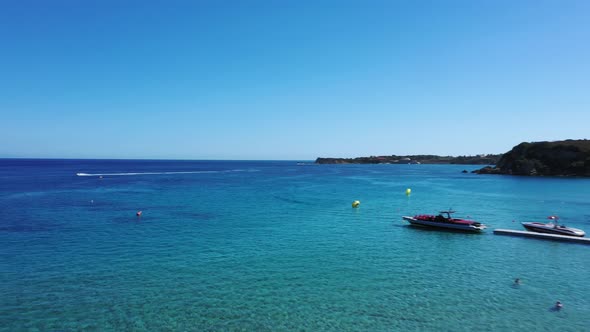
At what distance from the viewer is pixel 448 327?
19.0 meters

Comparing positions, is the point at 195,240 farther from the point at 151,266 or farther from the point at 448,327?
the point at 448,327

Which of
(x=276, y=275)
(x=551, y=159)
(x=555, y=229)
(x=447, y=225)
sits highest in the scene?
(x=551, y=159)

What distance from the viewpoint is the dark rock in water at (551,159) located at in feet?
447

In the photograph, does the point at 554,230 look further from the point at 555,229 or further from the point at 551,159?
the point at 551,159

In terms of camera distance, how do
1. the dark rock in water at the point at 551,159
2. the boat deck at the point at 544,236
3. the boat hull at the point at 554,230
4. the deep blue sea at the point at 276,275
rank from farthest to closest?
1. the dark rock in water at the point at 551,159
2. the boat hull at the point at 554,230
3. the boat deck at the point at 544,236
4. the deep blue sea at the point at 276,275

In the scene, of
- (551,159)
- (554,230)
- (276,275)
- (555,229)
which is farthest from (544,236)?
(551,159)

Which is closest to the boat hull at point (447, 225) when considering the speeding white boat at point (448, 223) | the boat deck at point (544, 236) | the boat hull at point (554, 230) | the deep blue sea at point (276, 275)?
the speeding white boat at point (448, 223)

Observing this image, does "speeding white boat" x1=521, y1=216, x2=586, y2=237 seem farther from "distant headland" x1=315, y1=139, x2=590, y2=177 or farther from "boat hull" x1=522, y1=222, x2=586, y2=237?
"distant headland" x1=315, y1=139, x2=590, y2=177

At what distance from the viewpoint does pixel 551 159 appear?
14312 centimetres

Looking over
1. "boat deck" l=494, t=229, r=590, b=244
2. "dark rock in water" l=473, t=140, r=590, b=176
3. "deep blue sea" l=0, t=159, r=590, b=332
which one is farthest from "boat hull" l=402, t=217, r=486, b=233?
"dark rock in water" l=473, t=140, r=590, b=176

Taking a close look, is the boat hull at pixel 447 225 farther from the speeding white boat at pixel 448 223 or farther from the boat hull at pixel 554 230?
the boat hull at pixel 554 230

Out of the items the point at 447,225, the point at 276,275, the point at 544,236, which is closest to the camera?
the point at 276,275

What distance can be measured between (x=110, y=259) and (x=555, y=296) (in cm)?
3338

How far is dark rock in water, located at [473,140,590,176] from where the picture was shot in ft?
447
